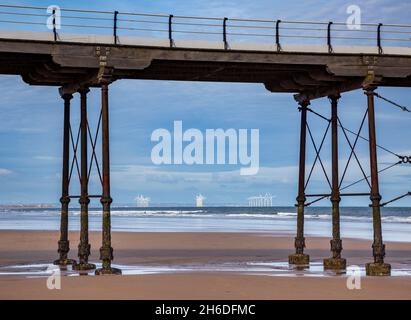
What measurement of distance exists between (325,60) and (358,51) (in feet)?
3.21

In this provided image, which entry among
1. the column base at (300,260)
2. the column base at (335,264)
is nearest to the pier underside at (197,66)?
the column base at (335,264)

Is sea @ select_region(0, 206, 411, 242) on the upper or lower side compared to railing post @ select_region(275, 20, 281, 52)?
lower

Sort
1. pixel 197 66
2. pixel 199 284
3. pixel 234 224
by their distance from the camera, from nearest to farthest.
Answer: pixel 199 284, pixel 197 66, pixel 234 224

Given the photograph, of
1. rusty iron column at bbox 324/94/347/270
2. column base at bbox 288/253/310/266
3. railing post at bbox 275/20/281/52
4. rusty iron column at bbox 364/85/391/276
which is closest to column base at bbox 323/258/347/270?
rusty iron column at bbox 324/94/347/270

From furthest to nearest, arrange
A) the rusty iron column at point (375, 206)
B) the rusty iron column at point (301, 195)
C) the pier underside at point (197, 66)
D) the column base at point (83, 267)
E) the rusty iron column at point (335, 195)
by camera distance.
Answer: the rusty iron column at point (301, 195)
the rusty iron column at point (335, 195)
the column base at point (83, 267)
the rusty iron column at point (375, 206)
the pier underside at point (197, 66)

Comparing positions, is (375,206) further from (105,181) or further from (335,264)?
(105,181)

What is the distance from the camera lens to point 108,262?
63.9 ft

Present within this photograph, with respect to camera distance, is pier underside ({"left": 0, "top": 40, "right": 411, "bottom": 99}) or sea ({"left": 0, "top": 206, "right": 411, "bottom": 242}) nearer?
pier underside ({"left": 0, "top": 40, "right": 411, "bottom": 99})

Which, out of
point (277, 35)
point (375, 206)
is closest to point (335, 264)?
point (375, 206)

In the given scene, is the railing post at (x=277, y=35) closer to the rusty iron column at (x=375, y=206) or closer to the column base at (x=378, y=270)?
the rusty iron column at (x=375, y=206)

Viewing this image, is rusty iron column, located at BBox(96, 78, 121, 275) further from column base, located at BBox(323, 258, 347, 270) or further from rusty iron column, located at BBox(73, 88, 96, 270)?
column base, located at BBox(323, 258, 347, 270)

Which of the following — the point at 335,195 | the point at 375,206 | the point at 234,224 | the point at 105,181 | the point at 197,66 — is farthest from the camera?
the point at 234,224
